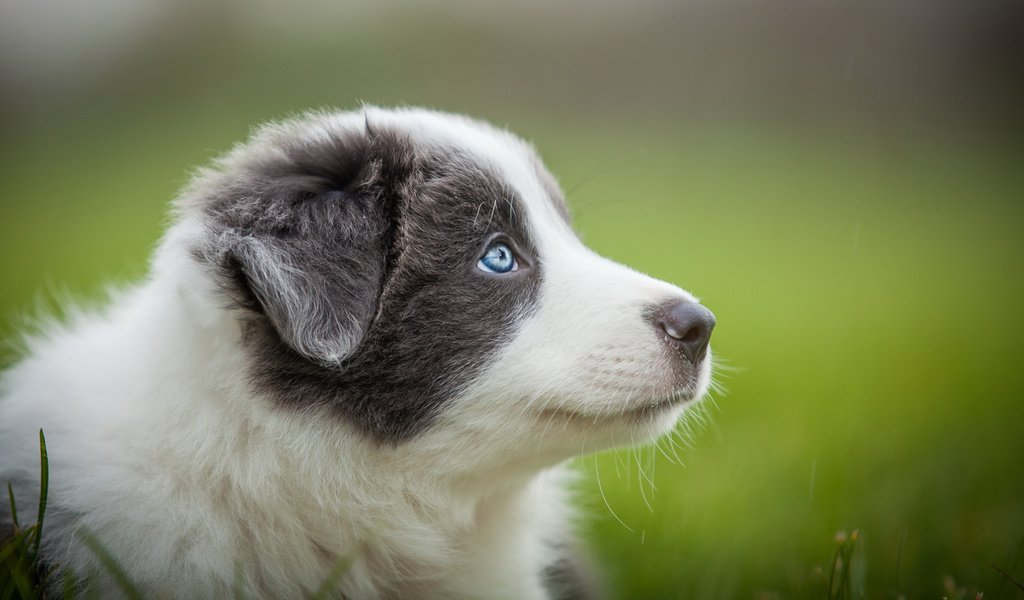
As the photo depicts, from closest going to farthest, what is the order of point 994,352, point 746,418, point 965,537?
point 965,537, point 746,418, point 994,352

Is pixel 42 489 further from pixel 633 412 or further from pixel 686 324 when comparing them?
pixel 686 324

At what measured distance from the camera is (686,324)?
261 cm

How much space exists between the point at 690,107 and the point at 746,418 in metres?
9.24

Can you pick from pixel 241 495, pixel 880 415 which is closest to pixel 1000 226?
pixel 880 415

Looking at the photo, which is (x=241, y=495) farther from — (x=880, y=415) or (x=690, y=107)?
(x=690, y=107)

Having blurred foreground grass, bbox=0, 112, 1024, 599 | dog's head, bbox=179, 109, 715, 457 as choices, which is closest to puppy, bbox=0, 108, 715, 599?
dog's head, bbox=179, 109, 715, 457

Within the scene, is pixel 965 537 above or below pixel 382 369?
below

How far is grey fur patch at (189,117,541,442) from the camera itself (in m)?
2.49

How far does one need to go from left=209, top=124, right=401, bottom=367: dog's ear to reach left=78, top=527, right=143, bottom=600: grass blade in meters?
0.72

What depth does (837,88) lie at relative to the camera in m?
13.8

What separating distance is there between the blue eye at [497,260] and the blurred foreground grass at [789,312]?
2.74ft

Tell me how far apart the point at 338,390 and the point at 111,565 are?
2.40 feet

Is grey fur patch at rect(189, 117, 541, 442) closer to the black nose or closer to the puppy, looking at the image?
the puppy

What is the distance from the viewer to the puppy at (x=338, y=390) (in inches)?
99.3
